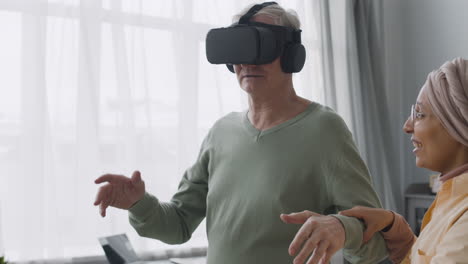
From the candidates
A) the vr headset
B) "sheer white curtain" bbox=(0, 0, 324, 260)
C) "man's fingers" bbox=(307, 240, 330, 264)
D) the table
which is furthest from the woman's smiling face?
the table

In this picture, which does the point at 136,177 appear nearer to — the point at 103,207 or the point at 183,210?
the point at 103,207

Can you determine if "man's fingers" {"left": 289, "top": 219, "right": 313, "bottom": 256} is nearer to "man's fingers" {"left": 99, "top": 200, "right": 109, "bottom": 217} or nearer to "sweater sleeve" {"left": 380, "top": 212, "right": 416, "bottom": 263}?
"sweater sleeve" {"left": 380, "top": 212, "right": 416, "bottom": 263}

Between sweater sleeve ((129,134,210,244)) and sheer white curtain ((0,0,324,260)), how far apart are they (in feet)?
4.00

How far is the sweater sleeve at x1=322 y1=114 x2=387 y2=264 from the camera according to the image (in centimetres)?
127

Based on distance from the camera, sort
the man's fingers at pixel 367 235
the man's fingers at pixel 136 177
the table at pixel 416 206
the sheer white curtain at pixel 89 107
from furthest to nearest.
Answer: the table at pixel 416 206 < the sheer white curtain at pixel 89 107 < the man's fingers at pixel 136 177 < the man's fingers at pixel 367 235

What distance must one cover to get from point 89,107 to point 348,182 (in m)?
1.76

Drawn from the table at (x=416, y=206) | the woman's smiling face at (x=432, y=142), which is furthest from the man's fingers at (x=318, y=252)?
the table at (x=416, y=206)

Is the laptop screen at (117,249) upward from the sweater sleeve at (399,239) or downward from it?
downward

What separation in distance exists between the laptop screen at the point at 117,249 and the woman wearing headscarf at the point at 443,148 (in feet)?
4.98

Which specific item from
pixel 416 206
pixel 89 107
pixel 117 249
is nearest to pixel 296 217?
pixel 117 249

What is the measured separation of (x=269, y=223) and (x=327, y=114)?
297 mm

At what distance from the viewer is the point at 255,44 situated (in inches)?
56.7

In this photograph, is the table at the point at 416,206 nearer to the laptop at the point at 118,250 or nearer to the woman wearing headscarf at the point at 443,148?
the laptop at the point at 118,250

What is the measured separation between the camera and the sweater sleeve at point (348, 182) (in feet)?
4.17
